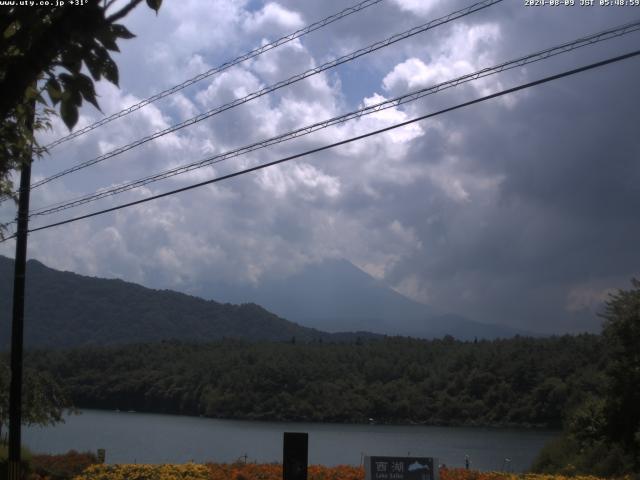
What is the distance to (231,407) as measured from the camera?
2359 inches

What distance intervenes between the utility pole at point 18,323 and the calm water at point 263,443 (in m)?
7.70

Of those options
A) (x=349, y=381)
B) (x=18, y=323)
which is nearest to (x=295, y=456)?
(x=18, y=323)

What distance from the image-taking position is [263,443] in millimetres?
35375

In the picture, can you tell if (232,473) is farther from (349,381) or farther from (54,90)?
(349,381)

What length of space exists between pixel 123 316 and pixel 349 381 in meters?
96.8

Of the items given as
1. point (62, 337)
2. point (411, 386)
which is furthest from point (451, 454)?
point (62, 337)

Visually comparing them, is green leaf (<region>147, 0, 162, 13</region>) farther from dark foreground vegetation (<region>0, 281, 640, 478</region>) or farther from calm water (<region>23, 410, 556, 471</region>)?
dark foreground vegetation (<region>0, 281, 640, 478</region>)

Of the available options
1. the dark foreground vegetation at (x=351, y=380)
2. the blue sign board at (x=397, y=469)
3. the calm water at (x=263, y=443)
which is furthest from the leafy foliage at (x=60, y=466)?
the dark foreground vegetation at (x=351, y=380)

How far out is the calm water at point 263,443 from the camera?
2805cm

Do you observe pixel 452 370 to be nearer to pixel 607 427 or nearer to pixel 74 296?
pixel 607 427

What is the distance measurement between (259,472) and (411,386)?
142 feet

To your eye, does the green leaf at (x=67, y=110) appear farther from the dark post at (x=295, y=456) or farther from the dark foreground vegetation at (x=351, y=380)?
the dark foreground vegetation at (x=351, y=380)

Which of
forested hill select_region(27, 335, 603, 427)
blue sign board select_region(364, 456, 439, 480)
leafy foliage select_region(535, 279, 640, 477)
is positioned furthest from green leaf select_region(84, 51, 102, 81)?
forested hill select_region(27, 335, 603, 427)

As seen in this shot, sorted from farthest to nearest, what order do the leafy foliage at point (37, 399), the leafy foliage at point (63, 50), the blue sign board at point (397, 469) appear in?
the leafy foliage at point (37, 399) → the blue sign board at point (397, 469) → the leafy foliage at point (63, 50)
